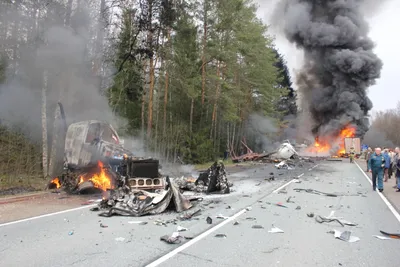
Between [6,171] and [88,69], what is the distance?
5112mm

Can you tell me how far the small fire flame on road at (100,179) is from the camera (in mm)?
10906

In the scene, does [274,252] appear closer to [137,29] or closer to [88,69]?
[88,69]

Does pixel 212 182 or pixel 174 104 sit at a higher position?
pixel 174 104

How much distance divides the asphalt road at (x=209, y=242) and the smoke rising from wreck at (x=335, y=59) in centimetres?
3712

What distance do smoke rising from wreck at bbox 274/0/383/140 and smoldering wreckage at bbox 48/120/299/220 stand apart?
3554 cm

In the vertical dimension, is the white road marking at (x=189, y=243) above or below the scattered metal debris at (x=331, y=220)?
above

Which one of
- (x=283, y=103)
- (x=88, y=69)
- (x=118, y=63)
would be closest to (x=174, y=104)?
(x=118, y=63)

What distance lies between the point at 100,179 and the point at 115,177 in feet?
2.70

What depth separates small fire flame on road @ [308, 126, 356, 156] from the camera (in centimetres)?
4175

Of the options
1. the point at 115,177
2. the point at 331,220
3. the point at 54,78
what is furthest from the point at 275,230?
the point at 54,78

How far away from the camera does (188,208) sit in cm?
814

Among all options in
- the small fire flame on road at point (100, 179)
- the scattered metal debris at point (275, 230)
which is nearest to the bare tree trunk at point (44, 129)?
the small fire flame on road at point (100, 179)

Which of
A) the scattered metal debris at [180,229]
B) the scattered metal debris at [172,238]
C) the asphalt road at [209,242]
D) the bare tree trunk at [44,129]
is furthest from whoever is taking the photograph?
the bare tree trunk at [44,129]

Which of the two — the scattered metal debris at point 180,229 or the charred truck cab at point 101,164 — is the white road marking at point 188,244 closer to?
the scattered metal debris at point 180,229
